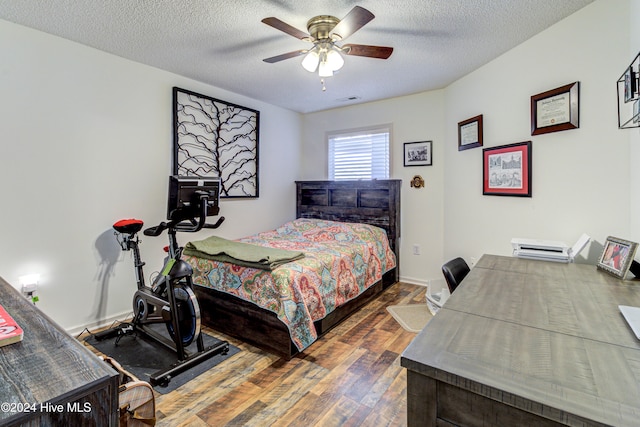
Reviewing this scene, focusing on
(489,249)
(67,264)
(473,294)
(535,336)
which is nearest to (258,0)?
(473,294)

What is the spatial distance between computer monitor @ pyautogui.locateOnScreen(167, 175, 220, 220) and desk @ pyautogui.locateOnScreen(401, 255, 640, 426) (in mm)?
1801

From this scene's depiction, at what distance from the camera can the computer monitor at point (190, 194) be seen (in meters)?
2.16

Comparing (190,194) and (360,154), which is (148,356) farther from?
(360,154)

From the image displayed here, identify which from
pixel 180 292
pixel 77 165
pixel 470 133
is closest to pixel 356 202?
pixel 470 133

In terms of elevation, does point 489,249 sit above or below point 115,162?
below

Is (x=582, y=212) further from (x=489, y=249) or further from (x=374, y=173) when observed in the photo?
(x=374, y=173)

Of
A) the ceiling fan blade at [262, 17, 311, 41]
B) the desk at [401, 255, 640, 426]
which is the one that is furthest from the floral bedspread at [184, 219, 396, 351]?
the ceiling fan blade at [262, 17, 311, 41]

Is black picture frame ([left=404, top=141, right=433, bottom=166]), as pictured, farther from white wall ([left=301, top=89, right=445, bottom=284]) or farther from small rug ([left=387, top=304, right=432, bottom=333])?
small rug ([left=387, top=304, right=432, bottom=333])

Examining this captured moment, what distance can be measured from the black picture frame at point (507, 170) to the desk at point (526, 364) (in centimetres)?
145

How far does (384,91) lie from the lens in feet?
12.5

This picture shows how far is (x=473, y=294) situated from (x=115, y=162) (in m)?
3.07

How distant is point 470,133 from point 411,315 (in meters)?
1.96

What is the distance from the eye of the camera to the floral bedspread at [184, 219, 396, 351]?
7.44 feet

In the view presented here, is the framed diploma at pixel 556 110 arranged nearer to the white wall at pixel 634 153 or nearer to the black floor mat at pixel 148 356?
the white wall at pixel 634 153
